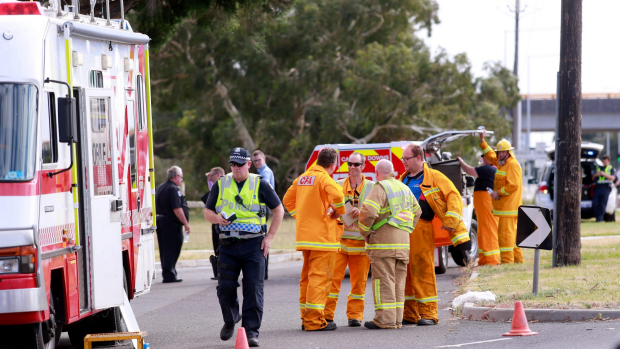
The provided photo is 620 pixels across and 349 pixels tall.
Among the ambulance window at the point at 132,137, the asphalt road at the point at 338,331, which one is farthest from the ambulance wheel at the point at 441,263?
the ambulance window at the point at 132,137

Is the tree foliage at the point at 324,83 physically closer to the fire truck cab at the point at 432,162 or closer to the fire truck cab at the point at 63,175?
the fire truck cab at the point at 432,162

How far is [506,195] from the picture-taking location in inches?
570

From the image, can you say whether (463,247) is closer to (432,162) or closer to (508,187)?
(508,187)

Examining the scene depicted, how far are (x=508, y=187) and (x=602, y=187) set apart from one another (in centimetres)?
1379

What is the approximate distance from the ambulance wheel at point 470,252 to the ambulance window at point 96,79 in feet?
29.1

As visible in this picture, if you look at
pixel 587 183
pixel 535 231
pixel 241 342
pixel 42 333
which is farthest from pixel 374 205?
pixel 587 183

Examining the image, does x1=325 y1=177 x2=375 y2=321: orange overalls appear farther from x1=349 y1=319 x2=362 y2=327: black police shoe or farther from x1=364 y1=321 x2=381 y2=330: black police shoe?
x1=364 y1=321 x2=381 y2=330: black police shoe

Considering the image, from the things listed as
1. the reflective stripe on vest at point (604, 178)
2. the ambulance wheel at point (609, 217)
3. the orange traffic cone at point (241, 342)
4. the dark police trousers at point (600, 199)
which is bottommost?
the ambulance wheel at point (609, 217)

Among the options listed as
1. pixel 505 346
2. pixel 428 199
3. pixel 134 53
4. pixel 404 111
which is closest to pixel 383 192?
pixel 428 199

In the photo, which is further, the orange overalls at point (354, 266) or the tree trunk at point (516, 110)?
the tree trunk at point (516, 110)

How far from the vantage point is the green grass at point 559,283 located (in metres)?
9.70

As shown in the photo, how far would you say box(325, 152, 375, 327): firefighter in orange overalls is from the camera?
31.7 ft

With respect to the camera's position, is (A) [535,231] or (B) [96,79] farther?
(A) [535,231]

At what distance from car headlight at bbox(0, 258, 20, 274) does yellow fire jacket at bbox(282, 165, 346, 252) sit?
335 cm
